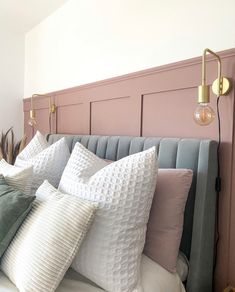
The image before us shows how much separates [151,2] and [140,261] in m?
1.39

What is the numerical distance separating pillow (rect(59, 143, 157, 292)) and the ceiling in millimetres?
1890

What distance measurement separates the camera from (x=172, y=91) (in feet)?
4.69

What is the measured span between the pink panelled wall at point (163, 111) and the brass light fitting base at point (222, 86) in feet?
0.08

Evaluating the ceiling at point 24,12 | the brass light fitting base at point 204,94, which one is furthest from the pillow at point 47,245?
the ceiling at point 24,12

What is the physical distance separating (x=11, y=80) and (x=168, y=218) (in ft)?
8.16

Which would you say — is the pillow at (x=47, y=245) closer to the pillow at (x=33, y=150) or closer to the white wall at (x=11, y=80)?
the pillow at (x=33, y=150)

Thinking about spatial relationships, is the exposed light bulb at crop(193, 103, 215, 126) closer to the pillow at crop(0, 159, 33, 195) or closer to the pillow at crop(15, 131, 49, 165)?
the pillow at crop(0, 159, 33, 195)

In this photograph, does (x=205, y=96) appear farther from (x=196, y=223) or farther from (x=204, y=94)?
(x=196, y=223)

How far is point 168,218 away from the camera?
115 cm

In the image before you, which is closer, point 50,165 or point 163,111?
point 163,111

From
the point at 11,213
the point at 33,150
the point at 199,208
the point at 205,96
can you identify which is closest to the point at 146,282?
the point at 199,208

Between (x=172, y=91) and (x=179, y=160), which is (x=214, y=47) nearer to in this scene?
(x=172, y=91)

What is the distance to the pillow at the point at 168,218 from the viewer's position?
3.73 ft

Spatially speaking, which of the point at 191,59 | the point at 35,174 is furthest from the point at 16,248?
the point at 191,59
